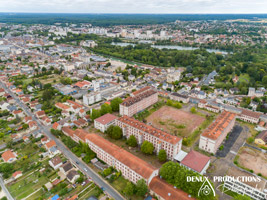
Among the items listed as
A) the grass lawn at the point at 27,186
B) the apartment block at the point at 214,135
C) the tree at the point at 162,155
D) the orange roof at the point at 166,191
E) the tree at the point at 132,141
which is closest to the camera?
the orange roof at the point at 166,191

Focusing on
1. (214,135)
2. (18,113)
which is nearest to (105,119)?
(214,135)

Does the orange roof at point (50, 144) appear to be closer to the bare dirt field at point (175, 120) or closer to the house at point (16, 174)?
the house at point (16, 174)

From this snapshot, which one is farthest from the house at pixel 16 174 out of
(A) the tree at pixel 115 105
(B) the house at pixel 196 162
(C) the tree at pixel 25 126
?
(B) the house at pixel 196 162

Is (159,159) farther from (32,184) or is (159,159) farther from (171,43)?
(171,43)

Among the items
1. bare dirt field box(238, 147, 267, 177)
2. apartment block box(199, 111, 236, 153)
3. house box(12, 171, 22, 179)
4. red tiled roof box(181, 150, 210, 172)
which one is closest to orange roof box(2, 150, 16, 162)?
house box(12, 171, 22, 179)

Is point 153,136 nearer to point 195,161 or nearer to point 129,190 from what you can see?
point 195,161
